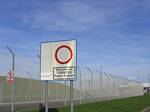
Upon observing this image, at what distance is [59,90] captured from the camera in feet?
150

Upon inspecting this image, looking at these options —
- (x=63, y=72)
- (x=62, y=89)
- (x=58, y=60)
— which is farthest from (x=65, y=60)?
(x=62, y=89)

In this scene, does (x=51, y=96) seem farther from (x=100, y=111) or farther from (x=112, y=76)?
(x=100, y=111)

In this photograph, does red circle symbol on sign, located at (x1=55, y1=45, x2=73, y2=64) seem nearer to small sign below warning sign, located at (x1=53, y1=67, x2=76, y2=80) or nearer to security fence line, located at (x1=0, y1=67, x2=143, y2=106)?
small sign below warning sign, located at (x1=53, y1=67, x2=76, y2=80)

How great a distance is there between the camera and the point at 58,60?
1427cm

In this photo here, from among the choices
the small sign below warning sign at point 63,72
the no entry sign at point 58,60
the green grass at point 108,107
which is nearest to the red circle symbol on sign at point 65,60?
the no entry sign at point 58,60

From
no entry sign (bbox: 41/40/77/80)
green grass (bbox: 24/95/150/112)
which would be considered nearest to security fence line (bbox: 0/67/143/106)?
green grass (bbox: 24/95/150/112)

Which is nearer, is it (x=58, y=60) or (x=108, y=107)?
(x=58, y=60)

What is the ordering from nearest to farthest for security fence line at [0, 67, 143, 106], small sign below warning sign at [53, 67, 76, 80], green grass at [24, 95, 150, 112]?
small sign below warning sign at [53, 67, 76, 80] → green grass at [24, 95, 150, 112] → security fence line at [0, 67, 143, 106]

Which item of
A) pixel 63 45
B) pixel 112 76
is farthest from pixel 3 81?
pixel 63 45

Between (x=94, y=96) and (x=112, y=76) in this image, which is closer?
(x=94, y=96)

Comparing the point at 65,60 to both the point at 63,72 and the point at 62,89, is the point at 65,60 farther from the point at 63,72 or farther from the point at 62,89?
the point at 62,89

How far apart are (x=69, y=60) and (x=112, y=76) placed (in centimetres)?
4441

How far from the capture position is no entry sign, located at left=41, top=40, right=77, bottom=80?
45.6ft

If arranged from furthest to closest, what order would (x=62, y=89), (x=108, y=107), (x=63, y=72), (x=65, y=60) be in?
(x=62, y=89) < (x=108, y=107) < (x=63, y=72) < (x=65, y=60)
